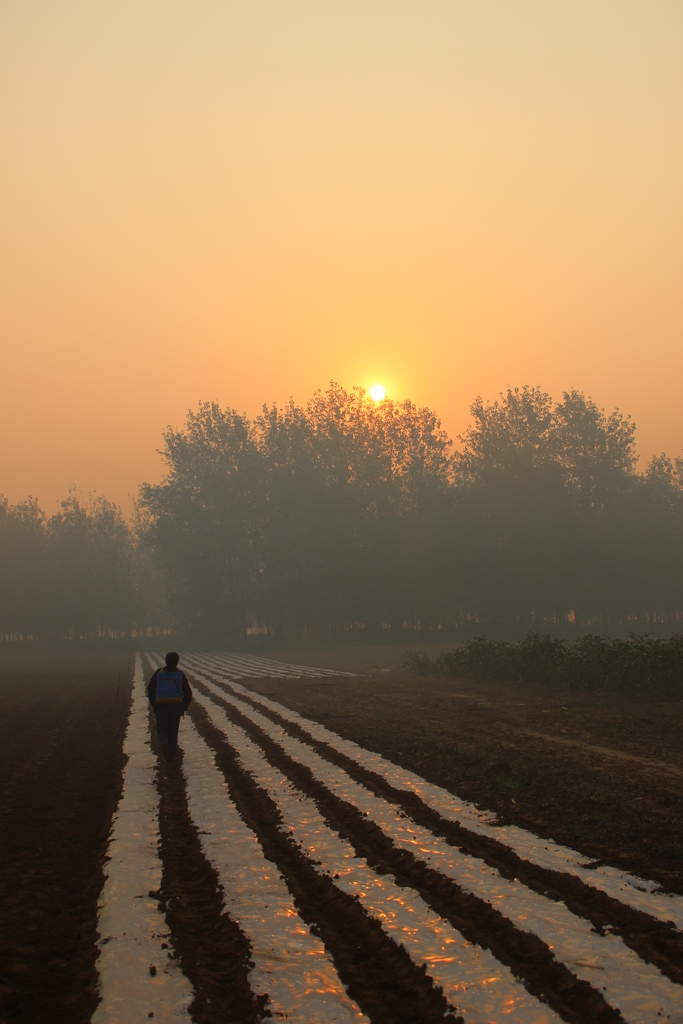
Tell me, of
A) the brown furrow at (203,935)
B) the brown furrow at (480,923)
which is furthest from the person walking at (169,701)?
the brown furrow at (203,935)

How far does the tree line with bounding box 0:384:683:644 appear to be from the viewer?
63938 millimetres

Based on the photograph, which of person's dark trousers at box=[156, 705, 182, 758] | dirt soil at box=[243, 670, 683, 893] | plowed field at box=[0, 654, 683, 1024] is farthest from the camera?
person's dark trousers at box=[156, 705, 182, 758]

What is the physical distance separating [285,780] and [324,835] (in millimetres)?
3258

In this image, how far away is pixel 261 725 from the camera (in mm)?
19453

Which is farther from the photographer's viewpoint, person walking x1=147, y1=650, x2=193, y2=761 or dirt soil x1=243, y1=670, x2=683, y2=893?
person walking x1=147, y1=650, x2=193, y2=761

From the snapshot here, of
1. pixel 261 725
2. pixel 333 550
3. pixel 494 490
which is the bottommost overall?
pixel 261 725

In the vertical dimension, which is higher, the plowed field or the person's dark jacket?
the person's dark jacket

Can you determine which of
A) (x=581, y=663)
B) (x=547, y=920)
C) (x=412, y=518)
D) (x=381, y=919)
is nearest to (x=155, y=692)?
(x=381, y=919)

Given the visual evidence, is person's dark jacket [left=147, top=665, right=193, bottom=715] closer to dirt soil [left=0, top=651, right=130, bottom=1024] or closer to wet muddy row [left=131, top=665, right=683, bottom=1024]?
dirt soil [left=0, top=651, right=130, bottom=1024]

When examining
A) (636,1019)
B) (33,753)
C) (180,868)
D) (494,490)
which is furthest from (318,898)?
(494,490)

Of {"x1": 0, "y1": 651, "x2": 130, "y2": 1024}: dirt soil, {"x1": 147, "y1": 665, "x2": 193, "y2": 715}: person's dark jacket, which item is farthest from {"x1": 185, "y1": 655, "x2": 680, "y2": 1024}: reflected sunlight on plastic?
{"x1": 147, "y1": 665, "x2": 193, "y2": 715}: person's dark jacket

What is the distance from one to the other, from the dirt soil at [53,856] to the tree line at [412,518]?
45.3 m

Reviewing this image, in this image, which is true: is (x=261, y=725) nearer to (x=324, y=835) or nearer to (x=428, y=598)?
(x=324, y=835)

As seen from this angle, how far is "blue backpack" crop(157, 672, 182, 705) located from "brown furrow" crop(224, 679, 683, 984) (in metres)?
5.43
